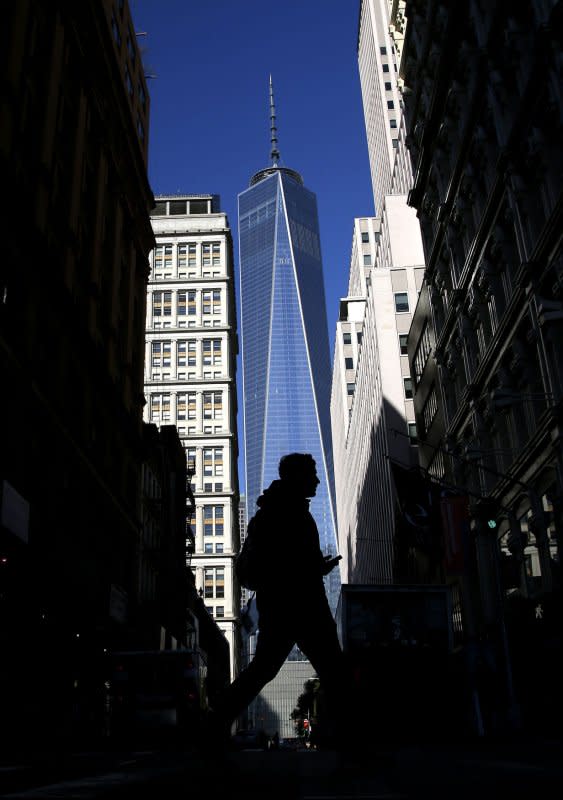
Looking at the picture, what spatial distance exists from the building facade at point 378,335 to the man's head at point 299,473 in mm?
39105

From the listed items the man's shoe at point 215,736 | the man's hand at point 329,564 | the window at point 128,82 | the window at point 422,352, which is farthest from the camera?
the window at point 422,352

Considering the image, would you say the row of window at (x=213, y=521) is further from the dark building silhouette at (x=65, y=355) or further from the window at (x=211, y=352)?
the dark building silhouette at (x=65, y=355)

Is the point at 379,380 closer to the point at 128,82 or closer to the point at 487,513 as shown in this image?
the point at 128,82

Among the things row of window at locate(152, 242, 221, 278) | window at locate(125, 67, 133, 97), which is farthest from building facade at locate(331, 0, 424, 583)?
row of window at locate(152, 242, 221, 278)

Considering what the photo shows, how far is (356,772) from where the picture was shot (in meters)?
5.23

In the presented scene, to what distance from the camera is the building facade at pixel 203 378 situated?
109188 millimetres

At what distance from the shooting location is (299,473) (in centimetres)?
608

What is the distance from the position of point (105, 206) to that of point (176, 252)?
84324mm

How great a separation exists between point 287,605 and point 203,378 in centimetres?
10997

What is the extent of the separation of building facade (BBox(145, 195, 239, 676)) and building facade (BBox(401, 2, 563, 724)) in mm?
67984

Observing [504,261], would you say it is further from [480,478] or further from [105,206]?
[105,206]

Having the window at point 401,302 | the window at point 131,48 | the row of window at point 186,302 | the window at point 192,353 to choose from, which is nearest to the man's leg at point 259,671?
the window at point 131,48

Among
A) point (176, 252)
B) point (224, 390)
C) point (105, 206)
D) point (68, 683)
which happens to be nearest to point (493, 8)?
Answer: point (105, 206)

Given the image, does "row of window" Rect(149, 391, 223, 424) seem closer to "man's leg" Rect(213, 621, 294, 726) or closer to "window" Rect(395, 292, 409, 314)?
"window" Rect(395, 292, 409, 314)
